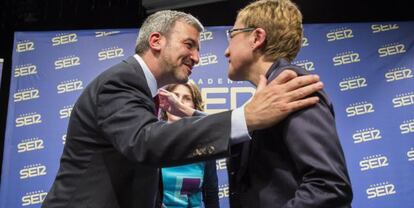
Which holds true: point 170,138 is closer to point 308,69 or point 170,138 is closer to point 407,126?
point 308,69

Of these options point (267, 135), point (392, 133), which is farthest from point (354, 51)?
point (267, 135)

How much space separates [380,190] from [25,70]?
3.07 m

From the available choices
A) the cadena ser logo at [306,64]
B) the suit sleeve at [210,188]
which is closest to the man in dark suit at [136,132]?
the suit sleeve at [210,188]

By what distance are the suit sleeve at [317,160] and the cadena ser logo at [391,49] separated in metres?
3.09

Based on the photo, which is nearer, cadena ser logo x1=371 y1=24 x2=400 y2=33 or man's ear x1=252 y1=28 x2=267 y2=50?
man's ear x1=252 y1=28 x2=267 y2=50

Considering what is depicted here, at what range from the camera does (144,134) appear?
3.86ft

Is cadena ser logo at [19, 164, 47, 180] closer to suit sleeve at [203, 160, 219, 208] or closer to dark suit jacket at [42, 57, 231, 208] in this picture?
suit sleeve at [203, 160, 219, 208]

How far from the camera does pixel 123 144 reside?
1216 millimetres

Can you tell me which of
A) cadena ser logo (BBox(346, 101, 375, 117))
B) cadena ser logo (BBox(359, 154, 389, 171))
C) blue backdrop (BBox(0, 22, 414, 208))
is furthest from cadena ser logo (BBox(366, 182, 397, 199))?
cadena ser logo (BBox(346, 101, 375, 117))

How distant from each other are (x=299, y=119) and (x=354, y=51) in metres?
3.09

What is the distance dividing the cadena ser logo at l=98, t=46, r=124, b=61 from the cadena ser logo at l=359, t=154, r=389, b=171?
2197mm

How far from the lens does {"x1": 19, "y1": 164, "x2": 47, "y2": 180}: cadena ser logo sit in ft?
12.5

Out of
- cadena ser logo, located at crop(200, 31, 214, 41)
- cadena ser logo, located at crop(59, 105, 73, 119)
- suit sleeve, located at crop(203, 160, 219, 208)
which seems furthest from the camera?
cadena ser logo, located at crop(200, 31, 214, 41)

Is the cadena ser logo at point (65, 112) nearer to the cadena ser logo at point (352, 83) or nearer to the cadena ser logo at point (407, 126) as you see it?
the cadena ser logo at point (352, 83)
